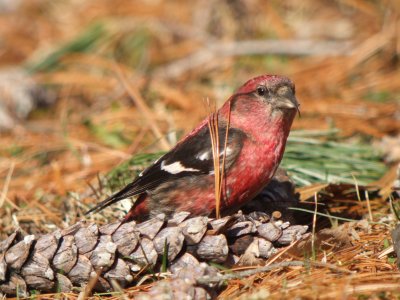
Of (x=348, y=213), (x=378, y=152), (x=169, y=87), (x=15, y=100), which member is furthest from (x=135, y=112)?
(x=348, y=213)

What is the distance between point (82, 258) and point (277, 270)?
75 centimetres

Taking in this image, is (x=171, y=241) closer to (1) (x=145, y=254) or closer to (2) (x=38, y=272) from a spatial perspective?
(1) (x=145, y=254)

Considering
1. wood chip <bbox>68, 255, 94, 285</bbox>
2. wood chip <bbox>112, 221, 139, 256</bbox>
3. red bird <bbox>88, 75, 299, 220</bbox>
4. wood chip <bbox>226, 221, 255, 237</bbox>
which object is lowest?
wood chip <bbox>68, 255, 94, 285</bbox>

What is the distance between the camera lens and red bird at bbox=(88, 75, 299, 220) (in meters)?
3.04

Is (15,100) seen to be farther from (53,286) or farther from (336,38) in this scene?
(53,286)

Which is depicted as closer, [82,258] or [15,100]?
[82,258]

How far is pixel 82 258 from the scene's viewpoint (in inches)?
107

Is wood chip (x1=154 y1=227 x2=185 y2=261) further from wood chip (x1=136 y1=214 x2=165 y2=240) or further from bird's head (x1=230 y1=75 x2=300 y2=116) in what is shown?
bird's head (x1=230 y1=75 x2=300 y2=116)

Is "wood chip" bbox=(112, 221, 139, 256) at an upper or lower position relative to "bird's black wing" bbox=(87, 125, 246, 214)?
lower

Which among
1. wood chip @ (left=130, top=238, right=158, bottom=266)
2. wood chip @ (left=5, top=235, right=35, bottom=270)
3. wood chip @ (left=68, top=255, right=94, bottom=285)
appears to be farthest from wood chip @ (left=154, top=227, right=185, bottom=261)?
wood chip @ (left=5, top=235, right=35, bottom=270)

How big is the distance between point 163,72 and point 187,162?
352cm

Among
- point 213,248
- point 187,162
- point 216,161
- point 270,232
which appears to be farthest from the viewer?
point 187,162

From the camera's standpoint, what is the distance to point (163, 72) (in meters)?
6.55

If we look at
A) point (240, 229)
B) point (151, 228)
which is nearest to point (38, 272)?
point (151, 228)
